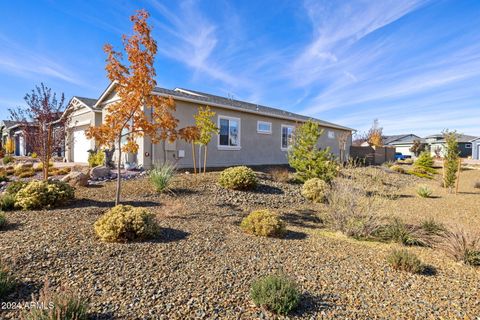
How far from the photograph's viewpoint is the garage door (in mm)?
16219

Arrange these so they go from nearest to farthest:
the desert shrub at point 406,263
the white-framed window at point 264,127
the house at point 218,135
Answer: the desert shrub at point 406,263 < the house at point 218,135 < the white-framed window at point 264,127

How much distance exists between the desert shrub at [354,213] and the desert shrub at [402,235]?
220 millimetres

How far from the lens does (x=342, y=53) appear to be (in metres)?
11.9

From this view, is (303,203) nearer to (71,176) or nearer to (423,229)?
(423,229)

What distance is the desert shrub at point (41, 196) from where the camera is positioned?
604 cm

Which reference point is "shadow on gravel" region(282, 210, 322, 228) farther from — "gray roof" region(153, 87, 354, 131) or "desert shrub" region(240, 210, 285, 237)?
"gray roof" region(153, 87, 354, 131)

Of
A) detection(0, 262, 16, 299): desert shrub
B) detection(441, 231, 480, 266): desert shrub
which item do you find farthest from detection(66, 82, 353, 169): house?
detection(441, 231, 480, 266): desert shrub

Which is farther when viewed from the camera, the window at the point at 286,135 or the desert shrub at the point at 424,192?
the window at the point at 286,135

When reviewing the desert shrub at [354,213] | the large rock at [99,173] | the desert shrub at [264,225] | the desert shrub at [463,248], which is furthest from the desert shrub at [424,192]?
the large rock at [99,173]

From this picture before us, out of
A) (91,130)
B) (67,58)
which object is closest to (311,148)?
(91,130)

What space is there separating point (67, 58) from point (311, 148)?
11.6 metres

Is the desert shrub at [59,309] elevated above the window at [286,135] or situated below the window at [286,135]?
below

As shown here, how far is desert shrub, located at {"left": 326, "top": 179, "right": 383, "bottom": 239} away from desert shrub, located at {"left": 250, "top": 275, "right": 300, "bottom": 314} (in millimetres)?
3701

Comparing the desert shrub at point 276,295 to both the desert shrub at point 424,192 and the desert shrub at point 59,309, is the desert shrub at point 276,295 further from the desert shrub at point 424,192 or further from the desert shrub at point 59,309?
the desert shrub at point 424,192
